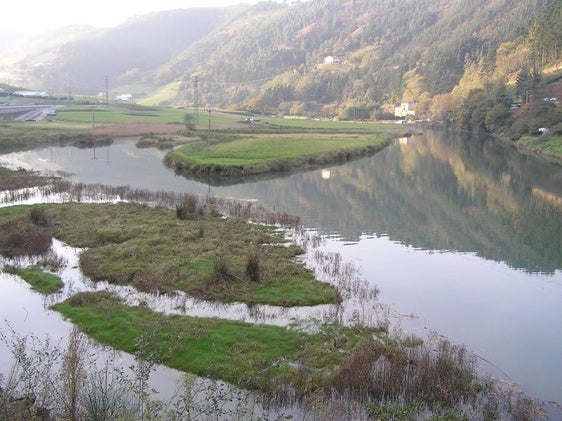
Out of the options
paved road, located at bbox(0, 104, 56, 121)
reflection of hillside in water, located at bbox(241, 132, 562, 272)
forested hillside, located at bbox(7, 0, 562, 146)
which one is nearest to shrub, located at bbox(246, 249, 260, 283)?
reflection of hillside in water, located at bbox(241, 132, 562, 272)

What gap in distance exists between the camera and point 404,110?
129m

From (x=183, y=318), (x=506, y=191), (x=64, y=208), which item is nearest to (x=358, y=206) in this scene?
(x=506, y=191)

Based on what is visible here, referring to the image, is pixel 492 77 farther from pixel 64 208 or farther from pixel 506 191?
pixel 64 208

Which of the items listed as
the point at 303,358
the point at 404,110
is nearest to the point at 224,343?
the point at 303,358

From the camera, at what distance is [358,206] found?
31.0m

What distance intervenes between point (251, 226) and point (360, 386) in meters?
14.0

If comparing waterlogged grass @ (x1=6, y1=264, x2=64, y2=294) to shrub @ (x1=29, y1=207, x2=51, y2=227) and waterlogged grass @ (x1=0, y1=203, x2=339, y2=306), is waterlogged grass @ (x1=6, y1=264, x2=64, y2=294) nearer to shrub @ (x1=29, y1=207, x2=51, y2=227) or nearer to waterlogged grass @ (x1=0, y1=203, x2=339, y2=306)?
waterlogged grass @ (x1=0, y1=203, x2=339, y2=306)

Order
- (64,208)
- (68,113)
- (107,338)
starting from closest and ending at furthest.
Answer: (107,338)
(64,208)
(68,113)

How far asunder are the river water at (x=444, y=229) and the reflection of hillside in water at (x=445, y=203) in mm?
78

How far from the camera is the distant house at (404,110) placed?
127 meters

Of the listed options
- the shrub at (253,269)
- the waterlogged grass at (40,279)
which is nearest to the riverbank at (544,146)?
the shrub at (253,269)

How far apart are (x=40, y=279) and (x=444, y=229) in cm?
1790

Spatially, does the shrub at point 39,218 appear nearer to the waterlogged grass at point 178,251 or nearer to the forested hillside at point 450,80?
the waterlogged grass at point 178,251

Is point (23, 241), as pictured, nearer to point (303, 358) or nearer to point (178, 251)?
point (178, 251)
